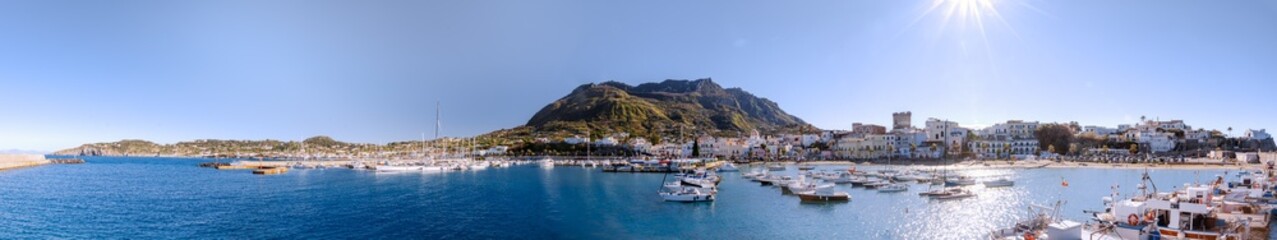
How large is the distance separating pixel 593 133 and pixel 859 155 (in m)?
76.3

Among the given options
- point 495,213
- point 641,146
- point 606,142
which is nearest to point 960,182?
point 495,213

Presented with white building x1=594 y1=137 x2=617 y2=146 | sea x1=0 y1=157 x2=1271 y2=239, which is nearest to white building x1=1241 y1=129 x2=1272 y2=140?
sea x1=0 y1=157 x2=1271 y2=239

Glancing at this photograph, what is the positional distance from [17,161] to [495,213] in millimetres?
102171

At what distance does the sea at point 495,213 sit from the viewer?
27.6 m

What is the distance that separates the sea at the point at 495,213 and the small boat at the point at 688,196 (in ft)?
2.58

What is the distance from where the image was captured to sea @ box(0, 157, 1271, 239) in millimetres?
27594

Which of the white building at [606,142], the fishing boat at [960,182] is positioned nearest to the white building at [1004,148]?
the fishing boat at [960,182]

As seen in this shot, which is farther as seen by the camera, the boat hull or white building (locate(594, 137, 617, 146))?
white building (locate(594, 137, 617, 146))

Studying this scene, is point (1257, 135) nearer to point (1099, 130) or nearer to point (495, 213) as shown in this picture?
point (1099, 130)

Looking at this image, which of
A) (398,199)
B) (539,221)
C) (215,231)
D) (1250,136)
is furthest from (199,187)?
(1250,136)

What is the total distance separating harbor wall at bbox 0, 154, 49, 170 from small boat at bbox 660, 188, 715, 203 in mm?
94145

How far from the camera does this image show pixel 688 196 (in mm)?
40000

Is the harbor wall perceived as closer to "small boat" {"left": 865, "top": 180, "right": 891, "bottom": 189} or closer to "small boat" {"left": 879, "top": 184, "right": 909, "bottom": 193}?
"small boat" {"left": 865, "top": 180, "right": 891, "bottom": 189}

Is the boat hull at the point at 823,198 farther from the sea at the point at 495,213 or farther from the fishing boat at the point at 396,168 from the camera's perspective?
the fishing boat at the point at 396,168
